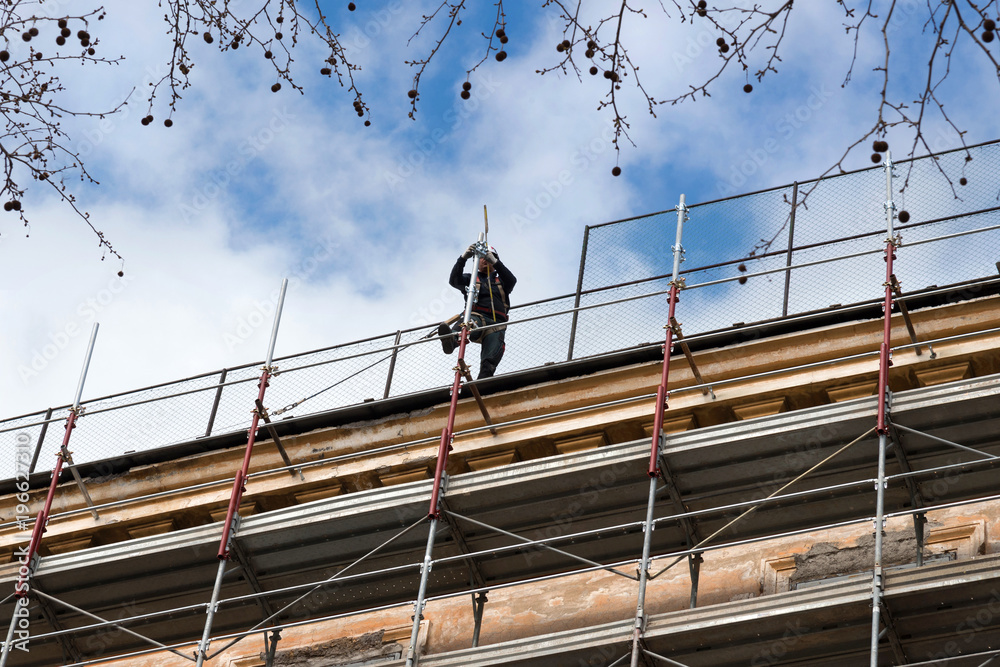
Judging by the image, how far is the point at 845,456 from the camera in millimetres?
12648

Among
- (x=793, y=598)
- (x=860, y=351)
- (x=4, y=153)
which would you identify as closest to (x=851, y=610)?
(x=793, y=598)

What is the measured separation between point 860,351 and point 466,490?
3637 millimetres

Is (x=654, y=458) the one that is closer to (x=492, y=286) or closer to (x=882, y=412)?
(x=882, y=412)

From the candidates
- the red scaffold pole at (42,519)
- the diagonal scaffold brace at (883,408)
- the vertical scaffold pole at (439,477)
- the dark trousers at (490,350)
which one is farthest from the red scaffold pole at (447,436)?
the red scaffold pole at (42,519)

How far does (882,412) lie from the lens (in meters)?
12.0

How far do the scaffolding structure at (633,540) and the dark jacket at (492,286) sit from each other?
Result: 1.71 meters

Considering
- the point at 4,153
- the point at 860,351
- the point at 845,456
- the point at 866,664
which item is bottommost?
the point at 866,664

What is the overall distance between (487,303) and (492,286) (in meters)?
0.24

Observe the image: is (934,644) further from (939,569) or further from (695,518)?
(695,518)

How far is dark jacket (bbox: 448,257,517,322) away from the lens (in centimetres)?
1681

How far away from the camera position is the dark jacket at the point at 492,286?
16812 mm

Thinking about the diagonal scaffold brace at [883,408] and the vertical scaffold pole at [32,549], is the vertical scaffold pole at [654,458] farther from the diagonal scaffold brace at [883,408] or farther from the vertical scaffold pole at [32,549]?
the vertical scaffold pole at [32,549]

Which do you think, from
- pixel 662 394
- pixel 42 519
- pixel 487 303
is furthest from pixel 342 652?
pixel 487 303

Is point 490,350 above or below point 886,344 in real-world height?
above
